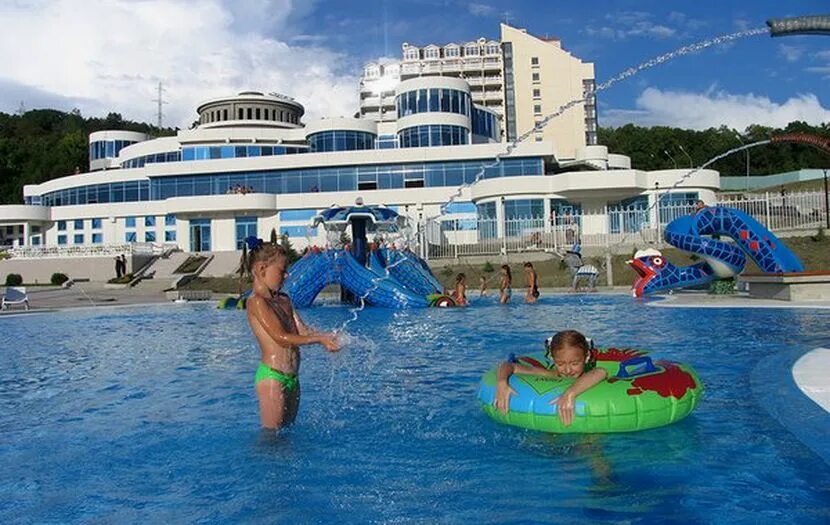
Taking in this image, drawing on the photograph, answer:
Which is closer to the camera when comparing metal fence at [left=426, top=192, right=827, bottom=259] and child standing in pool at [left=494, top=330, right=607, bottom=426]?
child standing in pool at [left=494, top=330, right=607, bottom=426]

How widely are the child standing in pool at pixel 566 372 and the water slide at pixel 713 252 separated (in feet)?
42.6

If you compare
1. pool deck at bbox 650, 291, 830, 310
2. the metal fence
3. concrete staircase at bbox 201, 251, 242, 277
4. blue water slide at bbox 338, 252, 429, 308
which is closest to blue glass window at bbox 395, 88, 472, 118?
the metal fence

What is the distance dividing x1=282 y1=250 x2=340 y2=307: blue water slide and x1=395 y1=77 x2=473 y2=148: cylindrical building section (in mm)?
32227

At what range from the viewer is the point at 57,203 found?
55.9 metres

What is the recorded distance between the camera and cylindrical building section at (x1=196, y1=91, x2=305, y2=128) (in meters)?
55.0

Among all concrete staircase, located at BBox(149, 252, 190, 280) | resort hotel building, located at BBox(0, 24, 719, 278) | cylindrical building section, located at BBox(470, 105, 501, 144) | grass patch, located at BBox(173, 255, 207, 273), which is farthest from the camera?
cylindrical building section, located at BBox(470, 105, 501, 144)

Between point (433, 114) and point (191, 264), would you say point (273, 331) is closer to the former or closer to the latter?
point (191, 264)

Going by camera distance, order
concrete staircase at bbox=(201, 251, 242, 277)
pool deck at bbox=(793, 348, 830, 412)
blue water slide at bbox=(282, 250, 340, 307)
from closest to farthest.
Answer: pool deck at bbox=(793, 348, 830, 412) < blue water slide at bbox=(282, 250, 340, 307) < concrete staircase at bbox=(201, 251, 242, 277)

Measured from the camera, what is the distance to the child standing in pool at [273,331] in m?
4.88

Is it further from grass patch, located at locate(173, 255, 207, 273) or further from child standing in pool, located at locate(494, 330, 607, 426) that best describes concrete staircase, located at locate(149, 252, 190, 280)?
child standing in pool, located at locate(494, 330, 607, 426)

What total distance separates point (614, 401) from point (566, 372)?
49cm

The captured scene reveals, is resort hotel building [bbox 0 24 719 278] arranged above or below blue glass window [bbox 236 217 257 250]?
above

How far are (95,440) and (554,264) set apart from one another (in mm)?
26207

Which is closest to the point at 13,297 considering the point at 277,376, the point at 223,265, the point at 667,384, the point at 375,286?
the point at 375,286
